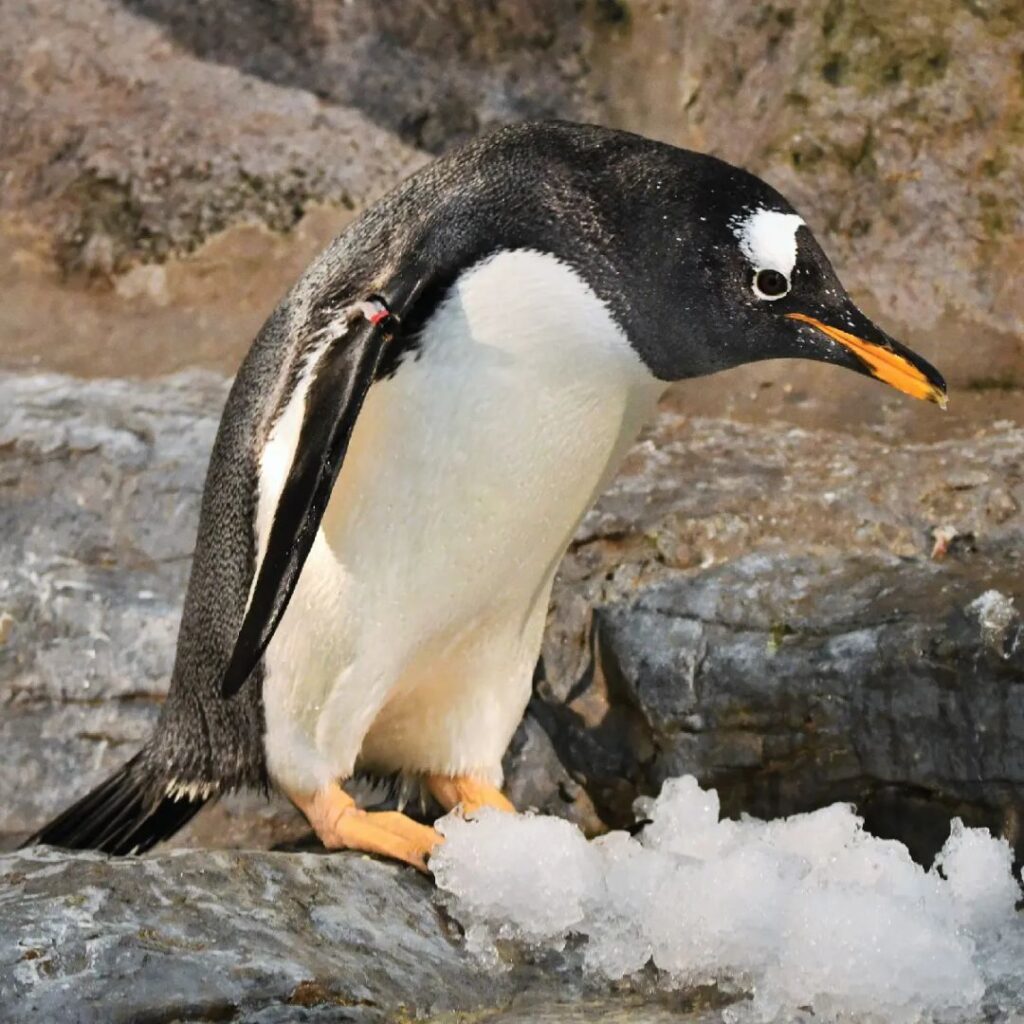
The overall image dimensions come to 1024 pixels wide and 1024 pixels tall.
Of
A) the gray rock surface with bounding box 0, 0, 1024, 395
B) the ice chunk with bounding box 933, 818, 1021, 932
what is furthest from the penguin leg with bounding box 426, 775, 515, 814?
the gray rock surface with bounding box 0, 0, 1024, 395

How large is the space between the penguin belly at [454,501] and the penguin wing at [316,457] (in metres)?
0.07

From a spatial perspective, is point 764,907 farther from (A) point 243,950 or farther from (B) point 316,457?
(B) point 316,457

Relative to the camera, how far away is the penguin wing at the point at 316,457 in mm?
1700

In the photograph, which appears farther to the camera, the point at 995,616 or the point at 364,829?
the point at 995,616

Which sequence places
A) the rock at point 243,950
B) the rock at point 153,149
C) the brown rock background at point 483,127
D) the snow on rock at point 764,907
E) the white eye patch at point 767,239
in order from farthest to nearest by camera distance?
the rock at point 153,149, the brown rock background at point 483,127, the white eye patch at point 767,239, the snow on rock at point 764,907, the rock at point 243,950

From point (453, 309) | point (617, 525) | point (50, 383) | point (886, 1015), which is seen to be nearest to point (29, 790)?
point (50, 383)

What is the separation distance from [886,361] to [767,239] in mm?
181

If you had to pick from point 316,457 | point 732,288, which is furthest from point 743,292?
point 316,457

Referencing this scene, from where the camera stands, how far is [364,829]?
1.85 m

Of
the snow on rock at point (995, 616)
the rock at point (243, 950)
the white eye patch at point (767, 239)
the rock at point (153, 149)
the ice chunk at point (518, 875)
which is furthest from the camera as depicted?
the rock at point (153, 149)

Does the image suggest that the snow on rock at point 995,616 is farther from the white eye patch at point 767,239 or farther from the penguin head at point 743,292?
the white eye patch at point 767,239

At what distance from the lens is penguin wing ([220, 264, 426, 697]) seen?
170 centimetres

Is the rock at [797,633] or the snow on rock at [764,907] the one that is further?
the rock at [797,633]

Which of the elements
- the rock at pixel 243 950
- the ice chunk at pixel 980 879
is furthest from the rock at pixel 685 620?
the rock at pixel 243 950
